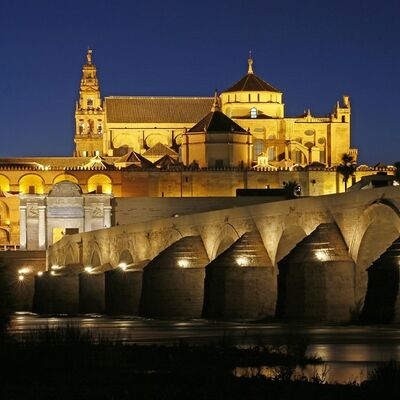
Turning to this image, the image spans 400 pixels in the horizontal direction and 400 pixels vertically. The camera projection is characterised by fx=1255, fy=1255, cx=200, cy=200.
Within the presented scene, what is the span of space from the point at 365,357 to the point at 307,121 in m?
97.4

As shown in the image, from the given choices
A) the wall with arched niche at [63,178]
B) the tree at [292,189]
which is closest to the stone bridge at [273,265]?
the tree at [292,189]

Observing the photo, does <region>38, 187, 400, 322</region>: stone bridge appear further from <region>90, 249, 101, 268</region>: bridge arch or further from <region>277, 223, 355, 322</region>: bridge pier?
<region>90, 249, 101, 268</region>: bridge arch

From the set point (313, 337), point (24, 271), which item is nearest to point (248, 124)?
point (24, 271)

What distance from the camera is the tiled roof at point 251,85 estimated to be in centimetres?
11888

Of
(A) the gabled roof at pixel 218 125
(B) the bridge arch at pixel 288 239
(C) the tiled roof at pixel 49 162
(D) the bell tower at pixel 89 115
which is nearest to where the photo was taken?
(B) the bridge arch at pixel 288 239

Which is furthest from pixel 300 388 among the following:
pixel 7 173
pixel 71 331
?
pixel 7 173

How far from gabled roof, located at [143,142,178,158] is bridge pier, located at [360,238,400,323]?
8708 cm

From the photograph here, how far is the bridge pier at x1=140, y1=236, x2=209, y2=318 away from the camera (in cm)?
4450

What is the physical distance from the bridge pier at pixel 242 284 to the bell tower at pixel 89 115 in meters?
91.8

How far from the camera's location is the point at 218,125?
106 m

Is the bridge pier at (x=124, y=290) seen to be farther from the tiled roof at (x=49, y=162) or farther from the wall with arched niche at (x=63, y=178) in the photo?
the tiled roof at (x=49, y=162)

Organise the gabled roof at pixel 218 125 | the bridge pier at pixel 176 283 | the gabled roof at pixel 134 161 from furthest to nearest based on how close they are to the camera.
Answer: the gabled roof at pixel 134 161
the gabled roof at pixel 218 125
the bridge pier at pixel 176 283

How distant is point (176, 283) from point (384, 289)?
15533 mm

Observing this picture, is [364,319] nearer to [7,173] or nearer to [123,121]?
[7,173]
